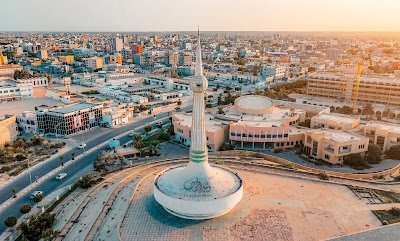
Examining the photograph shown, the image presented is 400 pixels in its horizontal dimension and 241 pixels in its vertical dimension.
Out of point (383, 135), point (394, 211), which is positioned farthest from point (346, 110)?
point (394, 211)

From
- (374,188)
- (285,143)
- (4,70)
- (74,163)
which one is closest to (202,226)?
(374,188)

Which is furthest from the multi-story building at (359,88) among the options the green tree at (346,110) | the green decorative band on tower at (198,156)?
the green decorative band on tower at (198,156)

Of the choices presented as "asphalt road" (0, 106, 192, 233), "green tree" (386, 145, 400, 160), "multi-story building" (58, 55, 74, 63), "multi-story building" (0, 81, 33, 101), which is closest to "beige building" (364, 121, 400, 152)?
"green tree" (386, 145, 400, 160)

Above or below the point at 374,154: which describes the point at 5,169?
below

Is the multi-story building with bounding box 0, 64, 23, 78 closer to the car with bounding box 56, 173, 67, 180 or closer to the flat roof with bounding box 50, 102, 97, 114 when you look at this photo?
the flat roof with bounding box 50, 102, 97, 114

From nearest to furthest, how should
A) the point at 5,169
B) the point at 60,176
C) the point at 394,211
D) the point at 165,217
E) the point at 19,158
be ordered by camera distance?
the point at 165,217, the point at 394,211, the point at 60,176, the point at 5,169, the point at 19,158

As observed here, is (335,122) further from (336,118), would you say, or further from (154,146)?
(154,146)
